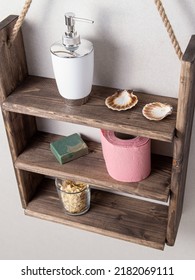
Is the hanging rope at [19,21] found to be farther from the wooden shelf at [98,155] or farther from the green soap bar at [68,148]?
the green soap bar at [68,148]

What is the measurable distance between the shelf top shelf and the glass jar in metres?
0.22

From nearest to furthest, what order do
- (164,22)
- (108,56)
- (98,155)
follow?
(164,22), (108,56), (98,155)

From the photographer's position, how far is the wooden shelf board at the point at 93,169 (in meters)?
0.83

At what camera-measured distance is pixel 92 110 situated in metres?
0.79

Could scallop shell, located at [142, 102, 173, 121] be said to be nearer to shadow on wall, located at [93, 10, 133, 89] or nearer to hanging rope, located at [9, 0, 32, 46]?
shadow on wall, located at [93, 10, 133, 89]

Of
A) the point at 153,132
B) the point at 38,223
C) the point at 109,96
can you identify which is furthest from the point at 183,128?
the point at 38,223

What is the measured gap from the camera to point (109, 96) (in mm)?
814

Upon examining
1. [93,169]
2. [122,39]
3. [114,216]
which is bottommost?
[114,216]

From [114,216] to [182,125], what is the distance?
32 cm

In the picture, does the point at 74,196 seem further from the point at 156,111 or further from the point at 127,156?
the point at 156,111

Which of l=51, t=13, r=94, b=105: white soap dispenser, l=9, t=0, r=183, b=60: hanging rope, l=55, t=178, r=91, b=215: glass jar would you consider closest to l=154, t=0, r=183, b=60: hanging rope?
l=9, t=0, r=183, b=60: hanging rope

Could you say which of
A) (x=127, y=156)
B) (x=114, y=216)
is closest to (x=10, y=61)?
(x=127, y=156)

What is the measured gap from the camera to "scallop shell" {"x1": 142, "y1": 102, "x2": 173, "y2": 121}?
76 centimetres
